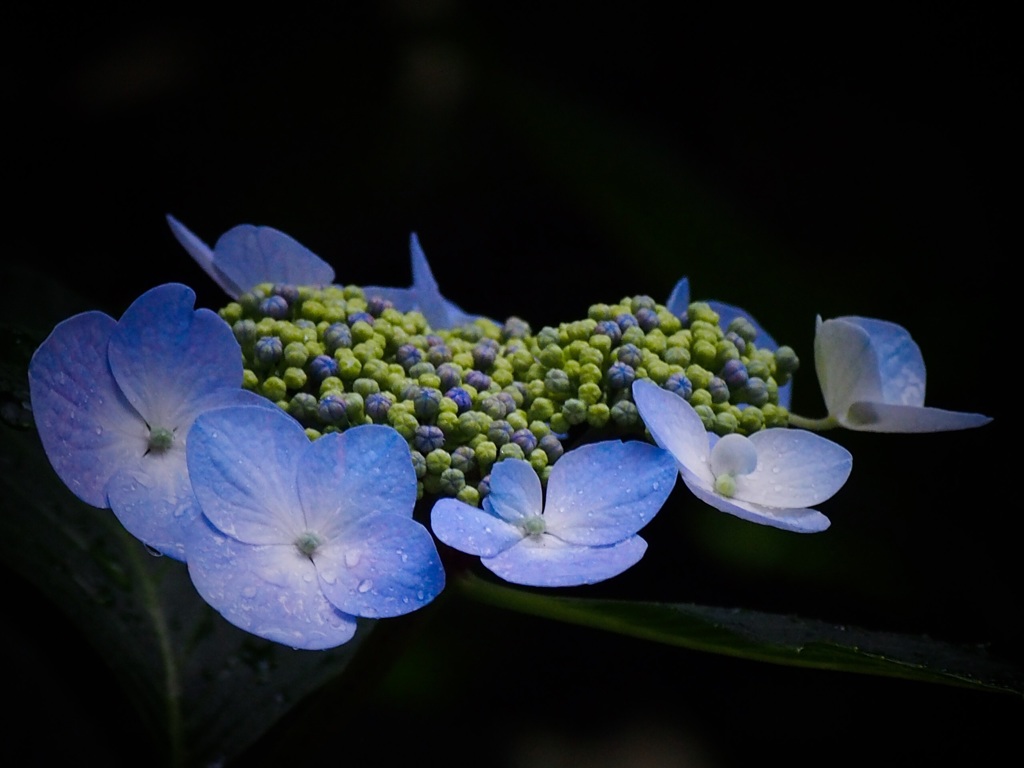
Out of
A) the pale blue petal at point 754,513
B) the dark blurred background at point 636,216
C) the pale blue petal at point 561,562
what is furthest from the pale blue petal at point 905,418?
the dark blurred background at point 636,216

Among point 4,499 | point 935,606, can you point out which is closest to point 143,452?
point 4,499

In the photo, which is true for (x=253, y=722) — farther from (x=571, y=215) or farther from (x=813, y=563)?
(x=571, y=215)

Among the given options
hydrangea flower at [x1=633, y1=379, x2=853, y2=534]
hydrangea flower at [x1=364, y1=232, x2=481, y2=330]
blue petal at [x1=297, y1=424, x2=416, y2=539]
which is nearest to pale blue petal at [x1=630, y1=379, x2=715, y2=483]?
hydrangea flower at [x1=633, y1=379, x2=853, y2=534]

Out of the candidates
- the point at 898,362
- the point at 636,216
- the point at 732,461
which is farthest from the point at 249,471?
the point at 636,216

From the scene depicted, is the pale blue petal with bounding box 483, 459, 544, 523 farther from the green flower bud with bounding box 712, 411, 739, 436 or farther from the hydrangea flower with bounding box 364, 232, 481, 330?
the hydrangea flower with bounding box 364, 232, 481, 330

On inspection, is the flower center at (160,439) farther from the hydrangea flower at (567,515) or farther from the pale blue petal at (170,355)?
the hydrangea flower at (567,515)

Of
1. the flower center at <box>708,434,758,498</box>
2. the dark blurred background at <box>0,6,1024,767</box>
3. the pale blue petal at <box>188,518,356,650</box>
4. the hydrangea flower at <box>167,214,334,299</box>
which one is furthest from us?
the dark blurred background at <box>0,6,1024,767</box>

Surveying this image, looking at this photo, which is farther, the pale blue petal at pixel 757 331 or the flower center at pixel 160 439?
the pale blue petal at pixel 757 331
